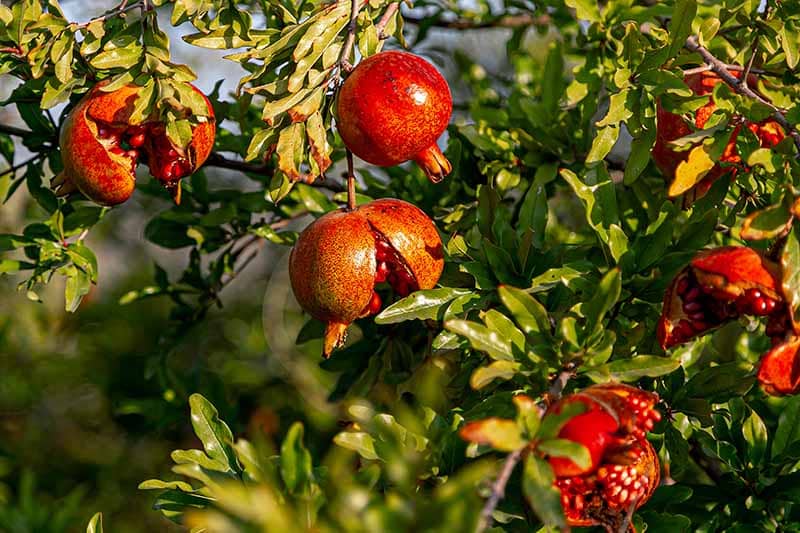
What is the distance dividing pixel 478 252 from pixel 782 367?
0.43 metres

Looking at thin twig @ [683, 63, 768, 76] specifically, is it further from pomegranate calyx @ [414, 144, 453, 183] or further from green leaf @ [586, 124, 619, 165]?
pomegranate calyx @ [414, 144, 453, 183]

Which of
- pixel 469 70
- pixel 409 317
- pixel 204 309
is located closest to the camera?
pixel 409 317

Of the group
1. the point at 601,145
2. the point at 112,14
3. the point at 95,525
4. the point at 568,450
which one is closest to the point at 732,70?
the point at 601,145

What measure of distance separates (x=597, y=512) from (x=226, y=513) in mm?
365

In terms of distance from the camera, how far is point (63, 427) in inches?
101

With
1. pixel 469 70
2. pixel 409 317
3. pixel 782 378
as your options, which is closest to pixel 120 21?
pixel 409 317

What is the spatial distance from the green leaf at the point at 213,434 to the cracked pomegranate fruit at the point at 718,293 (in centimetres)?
51

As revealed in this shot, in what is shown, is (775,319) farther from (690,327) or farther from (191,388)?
(191,388)

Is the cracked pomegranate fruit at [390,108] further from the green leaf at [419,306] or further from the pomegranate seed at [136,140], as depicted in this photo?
the pomegranate seed at [136,140]

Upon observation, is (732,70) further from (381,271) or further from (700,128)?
(381,271)

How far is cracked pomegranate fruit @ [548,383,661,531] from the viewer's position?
0.85 m

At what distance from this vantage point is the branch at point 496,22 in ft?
6.95

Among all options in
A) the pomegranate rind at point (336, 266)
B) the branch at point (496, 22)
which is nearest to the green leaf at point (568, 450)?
the pomegranate rind at point (336, 266)

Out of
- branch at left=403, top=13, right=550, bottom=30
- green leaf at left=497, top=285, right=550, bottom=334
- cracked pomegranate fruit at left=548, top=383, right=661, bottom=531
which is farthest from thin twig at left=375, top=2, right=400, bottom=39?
branch at left=403, top=13, right=550, bottom=30
